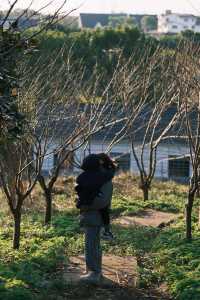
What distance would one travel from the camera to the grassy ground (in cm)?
779

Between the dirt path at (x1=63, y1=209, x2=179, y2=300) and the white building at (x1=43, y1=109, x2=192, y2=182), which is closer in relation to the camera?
the dirt path at (x1=63, y1=209, x2=179, y2=300)

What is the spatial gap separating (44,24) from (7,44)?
0.78 meters

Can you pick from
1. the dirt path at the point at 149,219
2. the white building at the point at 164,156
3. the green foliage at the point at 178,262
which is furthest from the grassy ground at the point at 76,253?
the white building at the point at 164,156

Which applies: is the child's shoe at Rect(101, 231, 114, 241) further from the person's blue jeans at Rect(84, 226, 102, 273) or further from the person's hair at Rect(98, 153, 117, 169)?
the person's hair at Rect(98, 153, 117, 169)

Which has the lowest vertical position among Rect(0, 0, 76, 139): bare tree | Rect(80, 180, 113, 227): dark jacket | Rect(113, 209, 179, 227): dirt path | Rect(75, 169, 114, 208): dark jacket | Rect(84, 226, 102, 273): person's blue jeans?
Rect(113, 209, 179, 227): dirt path

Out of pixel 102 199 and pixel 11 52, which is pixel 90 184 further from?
pixel 11 52

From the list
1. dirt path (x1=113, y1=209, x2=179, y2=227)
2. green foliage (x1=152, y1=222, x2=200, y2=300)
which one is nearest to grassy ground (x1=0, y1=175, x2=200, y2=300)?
green foliage (x1=152, y1=222, x2=200, y2=300)

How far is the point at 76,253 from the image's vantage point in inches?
385

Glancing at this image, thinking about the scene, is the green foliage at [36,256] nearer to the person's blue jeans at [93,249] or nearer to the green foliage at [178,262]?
the person's blue jeans at [93,249]

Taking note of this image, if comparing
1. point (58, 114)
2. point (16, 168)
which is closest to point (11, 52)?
point (16, 168)

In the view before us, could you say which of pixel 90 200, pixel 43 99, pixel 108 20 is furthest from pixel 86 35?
pixel 108 20

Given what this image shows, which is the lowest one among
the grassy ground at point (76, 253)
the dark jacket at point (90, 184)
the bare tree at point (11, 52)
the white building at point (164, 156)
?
the white building at point (164, 156)

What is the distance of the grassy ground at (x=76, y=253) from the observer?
307 inches

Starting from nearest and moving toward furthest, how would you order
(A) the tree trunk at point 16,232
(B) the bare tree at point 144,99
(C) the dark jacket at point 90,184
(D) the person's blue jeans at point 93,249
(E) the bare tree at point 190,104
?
1. (C) the dark jacket at point 90,184
2. (D) the person's blue jeans at point 93,249
3. (A) the tree trunk at point 16,232
4. (E) the bare tree at point 190,104
5. (B) the bare tree at point 144,99
